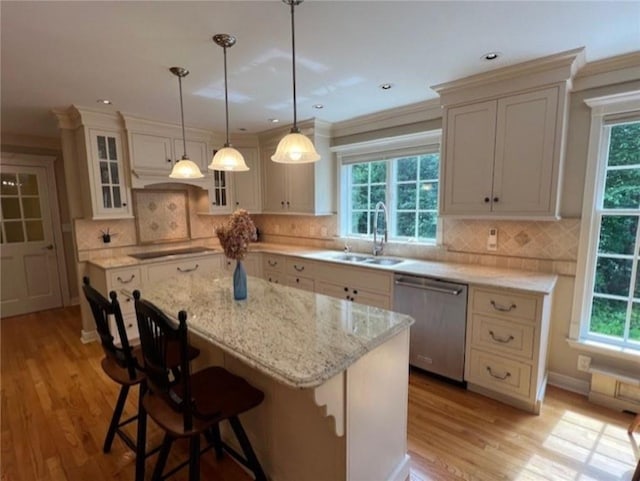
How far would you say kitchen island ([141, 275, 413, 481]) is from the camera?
1208 mm

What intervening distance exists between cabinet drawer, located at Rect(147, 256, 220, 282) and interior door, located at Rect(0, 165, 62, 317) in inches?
95.4

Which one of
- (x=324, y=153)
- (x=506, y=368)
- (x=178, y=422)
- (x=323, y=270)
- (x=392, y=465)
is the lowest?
(x=392, y=465)

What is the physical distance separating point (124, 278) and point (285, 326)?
258cm

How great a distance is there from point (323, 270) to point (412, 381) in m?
1.33

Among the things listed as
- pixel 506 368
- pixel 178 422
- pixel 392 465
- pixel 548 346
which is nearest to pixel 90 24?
pixel 178 422

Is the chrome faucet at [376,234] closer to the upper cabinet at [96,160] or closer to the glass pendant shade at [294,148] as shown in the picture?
the glass pendant shade at [294,148]

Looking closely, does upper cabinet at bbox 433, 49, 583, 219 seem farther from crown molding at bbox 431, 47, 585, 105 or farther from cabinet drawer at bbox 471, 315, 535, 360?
cabinet drawer at bbox 471, 315, 535, 360

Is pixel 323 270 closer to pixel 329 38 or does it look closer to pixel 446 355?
pixel 446 355

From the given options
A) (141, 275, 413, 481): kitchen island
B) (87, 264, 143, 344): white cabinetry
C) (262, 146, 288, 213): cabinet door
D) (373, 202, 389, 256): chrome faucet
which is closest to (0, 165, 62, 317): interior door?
(87, 264, 143, 344): white cabinetry

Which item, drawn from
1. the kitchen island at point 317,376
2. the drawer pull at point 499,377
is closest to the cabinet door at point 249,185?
the kitchen island at point 317,376

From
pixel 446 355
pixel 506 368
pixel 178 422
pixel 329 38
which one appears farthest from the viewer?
pixel 446 355

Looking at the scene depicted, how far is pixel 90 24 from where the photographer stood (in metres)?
1.68

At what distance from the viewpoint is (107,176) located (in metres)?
3.42

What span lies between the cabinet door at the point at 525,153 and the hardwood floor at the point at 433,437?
1.44 meters
